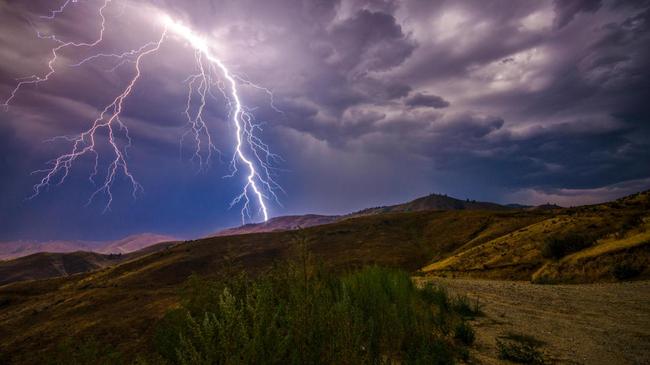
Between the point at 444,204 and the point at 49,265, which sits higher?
the point at 444,204

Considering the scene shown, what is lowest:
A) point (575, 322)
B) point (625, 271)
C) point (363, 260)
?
point (363, 260)

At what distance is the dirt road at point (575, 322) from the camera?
16.3 feet

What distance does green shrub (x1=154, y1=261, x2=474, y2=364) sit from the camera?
9.77 ft

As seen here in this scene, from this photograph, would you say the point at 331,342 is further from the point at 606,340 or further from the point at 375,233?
the point at 375,233

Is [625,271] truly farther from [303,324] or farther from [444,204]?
[444,204]

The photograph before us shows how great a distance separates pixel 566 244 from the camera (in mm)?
16000

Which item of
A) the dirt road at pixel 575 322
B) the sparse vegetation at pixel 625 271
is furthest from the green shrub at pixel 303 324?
the sparse vegetation at pixel 625 271

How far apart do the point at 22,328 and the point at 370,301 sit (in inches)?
1282

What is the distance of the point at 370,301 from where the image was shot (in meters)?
5.95

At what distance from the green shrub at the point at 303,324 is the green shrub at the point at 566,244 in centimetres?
1121

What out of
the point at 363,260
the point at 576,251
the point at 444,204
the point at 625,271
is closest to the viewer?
the point at 625,271

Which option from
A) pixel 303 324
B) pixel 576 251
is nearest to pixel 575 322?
pixel 303 324

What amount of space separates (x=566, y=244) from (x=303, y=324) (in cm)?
1715

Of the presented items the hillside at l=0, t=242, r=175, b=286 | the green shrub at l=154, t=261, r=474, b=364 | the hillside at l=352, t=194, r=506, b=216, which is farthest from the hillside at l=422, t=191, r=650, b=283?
the hillside at l=352, t=194, r=506, b=216
